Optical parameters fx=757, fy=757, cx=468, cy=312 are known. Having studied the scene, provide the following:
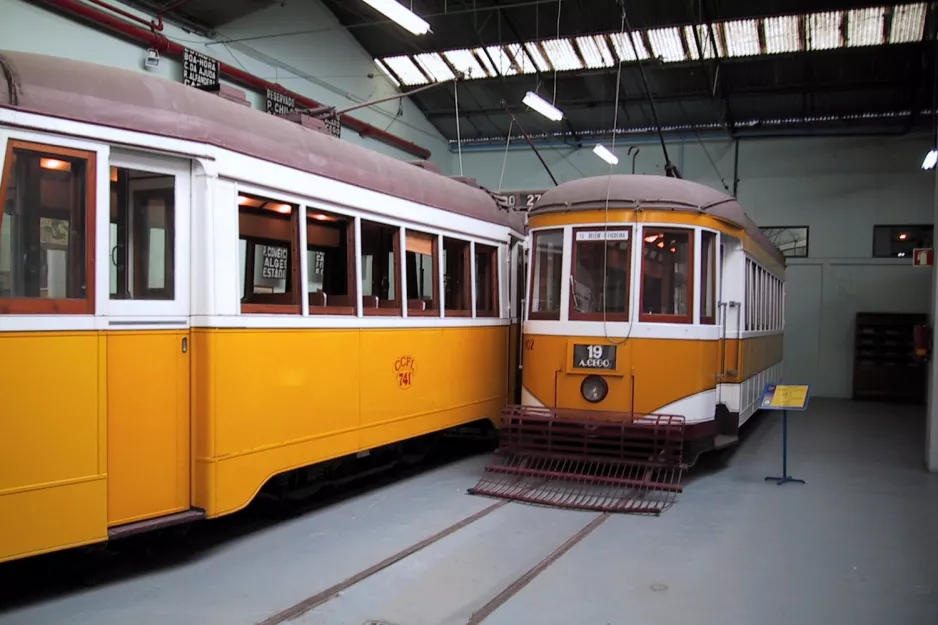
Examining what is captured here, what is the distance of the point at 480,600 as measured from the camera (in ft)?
14.2

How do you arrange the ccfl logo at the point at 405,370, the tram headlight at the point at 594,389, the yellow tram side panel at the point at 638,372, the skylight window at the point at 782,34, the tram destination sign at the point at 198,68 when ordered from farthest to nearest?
the skylight window at the point at 782,34 < the tram destination sign at the point at 198,68 < the tram headlight at the point at 594,389 < the yellow tram side panel at the point at 638,372 < the ccfl logo at the point at 405,370

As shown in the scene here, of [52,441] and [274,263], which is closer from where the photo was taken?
[52,441]

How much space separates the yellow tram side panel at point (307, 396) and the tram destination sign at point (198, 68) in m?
6.18

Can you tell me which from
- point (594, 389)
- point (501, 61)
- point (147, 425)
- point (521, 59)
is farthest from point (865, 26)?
point (147, 425)

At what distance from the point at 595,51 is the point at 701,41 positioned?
2.02 m

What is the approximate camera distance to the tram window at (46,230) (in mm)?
3893

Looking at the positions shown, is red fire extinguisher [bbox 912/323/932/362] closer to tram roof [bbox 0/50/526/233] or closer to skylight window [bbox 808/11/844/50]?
tram roof [bbox 0/50/526/233]

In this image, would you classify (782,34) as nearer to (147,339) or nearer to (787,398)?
(787,398)

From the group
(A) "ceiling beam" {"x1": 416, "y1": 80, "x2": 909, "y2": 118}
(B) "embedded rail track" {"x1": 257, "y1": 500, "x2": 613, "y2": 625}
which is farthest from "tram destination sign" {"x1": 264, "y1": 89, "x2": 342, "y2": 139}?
(B) "embedded rail track" {"x1": 257, "y1": 500, "x2": 613, "y2": 625}

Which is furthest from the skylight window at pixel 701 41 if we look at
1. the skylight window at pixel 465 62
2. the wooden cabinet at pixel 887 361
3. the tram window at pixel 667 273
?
the tram window at pixel 667 273

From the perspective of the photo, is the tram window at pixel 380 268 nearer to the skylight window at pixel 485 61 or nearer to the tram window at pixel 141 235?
the tram window at pixel 141 235

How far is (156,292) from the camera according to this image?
4559 millimetres

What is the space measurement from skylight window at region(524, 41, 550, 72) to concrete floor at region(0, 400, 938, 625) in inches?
403

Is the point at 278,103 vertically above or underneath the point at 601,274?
above
